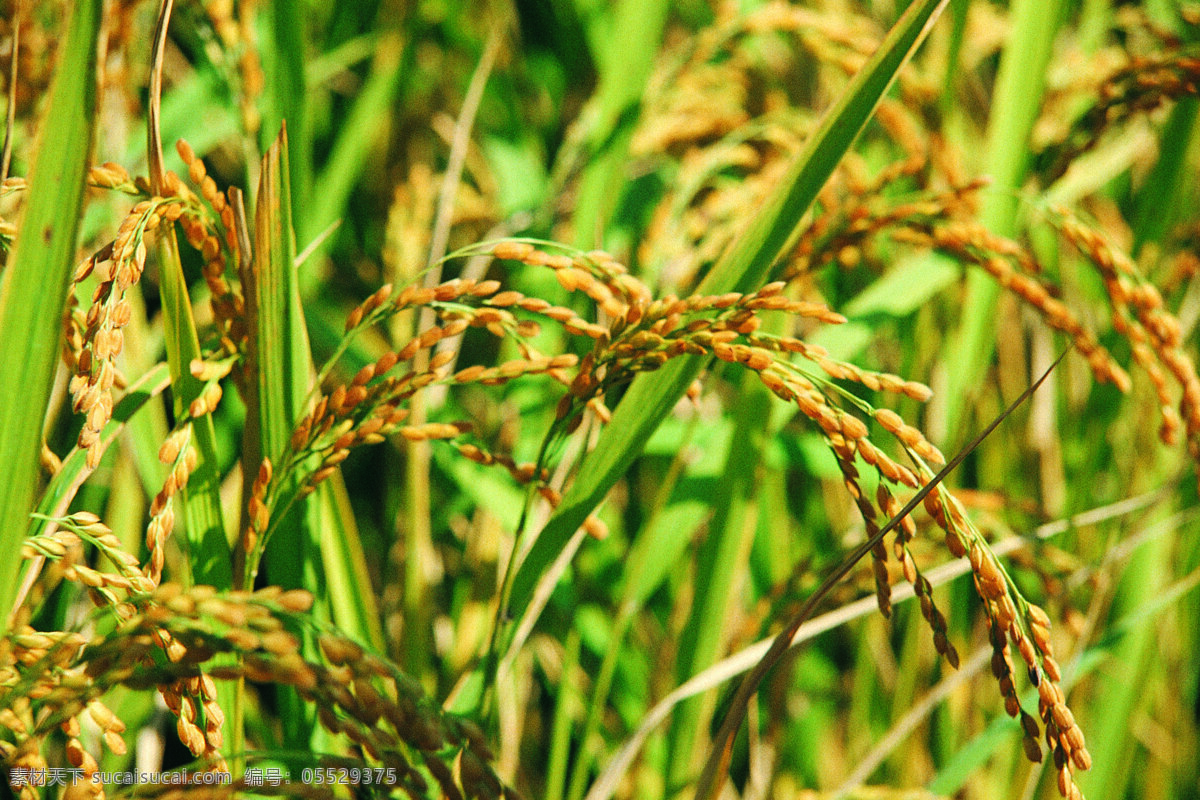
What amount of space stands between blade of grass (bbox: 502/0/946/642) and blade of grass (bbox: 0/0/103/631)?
1.64ft

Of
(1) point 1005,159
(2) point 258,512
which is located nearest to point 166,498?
(2) point 258,512

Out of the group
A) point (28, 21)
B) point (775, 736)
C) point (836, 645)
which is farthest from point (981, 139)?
point (28, 21)

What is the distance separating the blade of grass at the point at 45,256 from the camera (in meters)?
0.63

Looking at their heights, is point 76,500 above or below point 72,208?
below

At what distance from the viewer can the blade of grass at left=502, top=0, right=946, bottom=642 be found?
861 millimetres

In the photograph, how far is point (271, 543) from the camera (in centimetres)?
93

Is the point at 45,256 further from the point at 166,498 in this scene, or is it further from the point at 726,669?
the point at 726,669

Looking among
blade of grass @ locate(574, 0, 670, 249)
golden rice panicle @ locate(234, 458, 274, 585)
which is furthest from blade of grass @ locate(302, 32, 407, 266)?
golden rice panicle @ locate(234, 458, 274, 585)

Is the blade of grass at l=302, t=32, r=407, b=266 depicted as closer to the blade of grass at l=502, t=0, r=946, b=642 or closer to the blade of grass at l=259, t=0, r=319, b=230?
the blade of grass at l=259, t=0, r=319, b=230

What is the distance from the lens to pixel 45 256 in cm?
63

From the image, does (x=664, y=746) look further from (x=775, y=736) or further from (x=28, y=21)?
(x=28, y=21)

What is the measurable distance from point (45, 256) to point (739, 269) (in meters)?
0.68

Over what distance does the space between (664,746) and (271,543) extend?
31.8 inches

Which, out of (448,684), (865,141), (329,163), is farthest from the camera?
(865,141)
